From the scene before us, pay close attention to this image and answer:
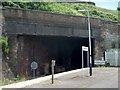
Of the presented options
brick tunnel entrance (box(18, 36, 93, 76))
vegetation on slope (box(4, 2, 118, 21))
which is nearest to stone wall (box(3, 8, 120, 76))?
brick tunnel entrance (box(18, 36, 93, 76))

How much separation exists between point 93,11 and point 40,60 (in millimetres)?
28653

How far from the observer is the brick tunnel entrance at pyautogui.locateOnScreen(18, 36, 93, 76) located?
3933 centimetres

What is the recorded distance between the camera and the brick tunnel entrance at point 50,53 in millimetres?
39331

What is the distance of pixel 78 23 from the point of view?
4594 cm

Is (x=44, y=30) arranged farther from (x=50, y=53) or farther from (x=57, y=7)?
(x=57, y=7)

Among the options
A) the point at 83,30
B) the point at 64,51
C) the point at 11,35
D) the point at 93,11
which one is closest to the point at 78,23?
the point at 83,30

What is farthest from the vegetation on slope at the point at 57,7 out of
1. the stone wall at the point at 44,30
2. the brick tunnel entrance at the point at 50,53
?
the brick tunnel entrance at the point at 50,53

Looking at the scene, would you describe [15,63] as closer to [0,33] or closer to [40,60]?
[0,33]

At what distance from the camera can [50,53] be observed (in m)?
45.0

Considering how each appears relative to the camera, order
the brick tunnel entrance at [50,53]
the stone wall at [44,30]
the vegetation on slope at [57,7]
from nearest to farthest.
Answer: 1. the stone wall at [44,30]
2. the brick tunnel entrance at [50,53]
3. the vegetation on slope at [57,7]

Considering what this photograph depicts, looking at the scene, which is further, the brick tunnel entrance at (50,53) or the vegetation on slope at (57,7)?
the vegetation on slope at (57,7)

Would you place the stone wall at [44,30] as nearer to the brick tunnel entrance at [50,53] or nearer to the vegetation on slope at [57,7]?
the brick tunnel entrance at [50,53]

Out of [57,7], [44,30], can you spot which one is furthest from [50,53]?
[57,7]

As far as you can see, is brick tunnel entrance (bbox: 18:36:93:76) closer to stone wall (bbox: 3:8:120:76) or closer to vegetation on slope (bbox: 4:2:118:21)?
stone wall (bbox: 3:8:120:76)
